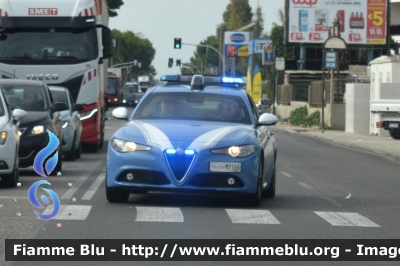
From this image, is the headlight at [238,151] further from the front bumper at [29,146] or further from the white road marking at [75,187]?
the front bumper at [29,146]

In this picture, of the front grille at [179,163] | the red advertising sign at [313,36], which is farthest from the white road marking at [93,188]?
the red advertising sign at [313,36]

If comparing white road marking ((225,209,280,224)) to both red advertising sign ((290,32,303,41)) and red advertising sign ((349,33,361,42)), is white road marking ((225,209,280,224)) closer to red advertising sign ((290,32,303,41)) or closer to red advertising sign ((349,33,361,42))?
red advertising sign ((290,32,303,41))

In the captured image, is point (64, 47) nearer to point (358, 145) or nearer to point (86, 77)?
point (86, 77)

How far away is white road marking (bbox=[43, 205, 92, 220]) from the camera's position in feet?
36.2

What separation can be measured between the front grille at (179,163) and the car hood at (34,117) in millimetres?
5679

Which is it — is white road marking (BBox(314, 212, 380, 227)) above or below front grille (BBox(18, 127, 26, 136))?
below

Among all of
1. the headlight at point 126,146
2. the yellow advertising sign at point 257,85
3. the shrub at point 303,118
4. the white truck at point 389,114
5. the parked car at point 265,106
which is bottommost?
the parked car at point 265,106

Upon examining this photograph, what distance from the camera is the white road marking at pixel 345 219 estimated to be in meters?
11.3

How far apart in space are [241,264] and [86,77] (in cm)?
1595

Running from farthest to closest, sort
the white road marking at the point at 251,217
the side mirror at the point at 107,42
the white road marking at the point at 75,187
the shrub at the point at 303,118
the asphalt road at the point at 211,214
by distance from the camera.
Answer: the shrub at the point at 303,118 < the side mirror at the point at 107,42 < the white road marking at the point at 75,187 < the white road marking at the point at 251,217 < the asphalt road at the point at 211,214

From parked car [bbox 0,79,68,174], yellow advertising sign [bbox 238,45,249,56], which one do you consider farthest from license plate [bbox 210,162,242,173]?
yellow advertising sign [bbox 238,45,249,56]

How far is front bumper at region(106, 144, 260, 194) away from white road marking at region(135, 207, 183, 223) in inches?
10.0

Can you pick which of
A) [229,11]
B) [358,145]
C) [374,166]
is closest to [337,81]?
[358,145]

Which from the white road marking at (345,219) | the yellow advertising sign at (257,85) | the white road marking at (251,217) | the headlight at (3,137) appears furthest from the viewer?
the yellow advertising sign at (257,85)
